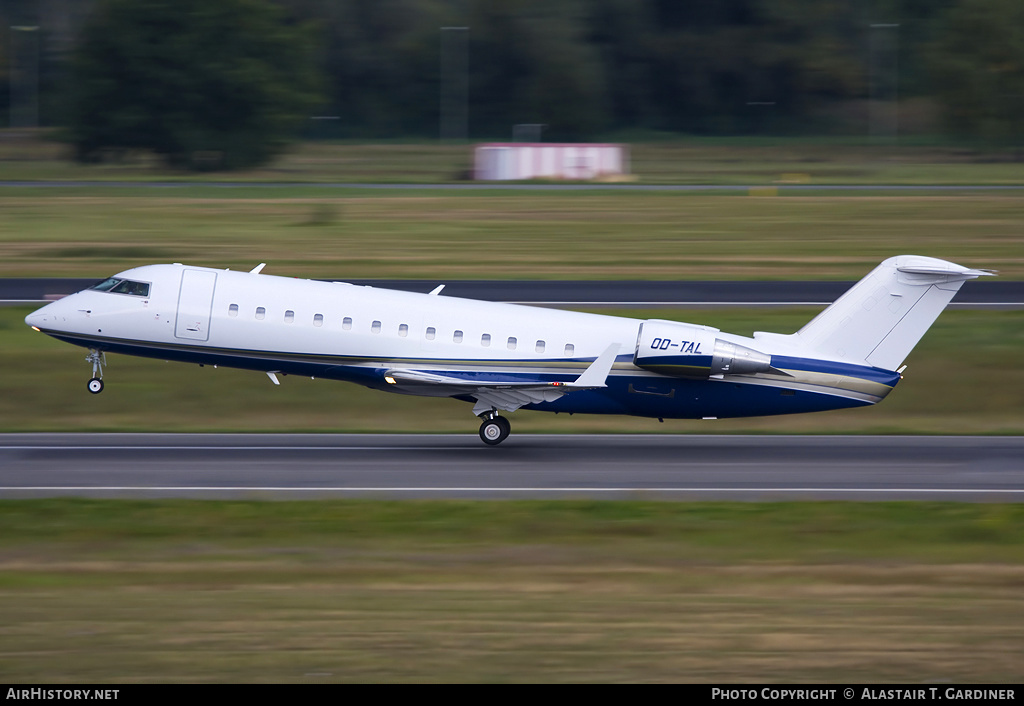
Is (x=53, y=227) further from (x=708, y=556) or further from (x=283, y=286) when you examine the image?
(x=708, y=556)

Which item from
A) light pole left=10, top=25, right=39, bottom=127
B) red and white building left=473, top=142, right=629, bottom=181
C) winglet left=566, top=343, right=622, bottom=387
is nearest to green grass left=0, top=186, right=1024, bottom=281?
red and white building left=473, top=142, right=629, bottom=181

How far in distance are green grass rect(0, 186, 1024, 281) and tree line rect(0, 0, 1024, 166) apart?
42.5 metres

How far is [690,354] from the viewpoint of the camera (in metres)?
24.7

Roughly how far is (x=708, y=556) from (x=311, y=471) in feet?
28.3

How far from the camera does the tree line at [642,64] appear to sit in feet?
354

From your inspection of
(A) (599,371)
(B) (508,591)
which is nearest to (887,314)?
(A) (599,371)

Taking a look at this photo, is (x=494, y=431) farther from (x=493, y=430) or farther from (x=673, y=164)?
(x=673, y=164)

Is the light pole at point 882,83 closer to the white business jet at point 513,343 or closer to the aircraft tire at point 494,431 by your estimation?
the white business jet at point 513,343

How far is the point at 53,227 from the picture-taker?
2156 inches

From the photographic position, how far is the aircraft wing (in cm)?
2453

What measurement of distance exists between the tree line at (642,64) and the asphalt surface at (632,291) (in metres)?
68.4

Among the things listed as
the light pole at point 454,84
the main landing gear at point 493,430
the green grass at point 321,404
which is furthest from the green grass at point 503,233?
the light pole at point 454,84

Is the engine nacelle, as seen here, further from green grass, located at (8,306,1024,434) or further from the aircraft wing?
green grass, located at (8,306,1024,434)
